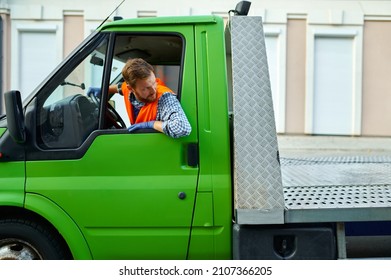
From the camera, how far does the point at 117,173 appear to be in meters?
3.44

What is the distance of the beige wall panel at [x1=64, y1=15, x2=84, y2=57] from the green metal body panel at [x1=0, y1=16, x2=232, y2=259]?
11776 millimetres

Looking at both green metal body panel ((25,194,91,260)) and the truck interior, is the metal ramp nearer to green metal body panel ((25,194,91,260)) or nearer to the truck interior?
the truck interior

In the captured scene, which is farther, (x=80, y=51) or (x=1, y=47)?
(x=1, y=47)

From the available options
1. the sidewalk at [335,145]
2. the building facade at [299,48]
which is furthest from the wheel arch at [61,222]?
the building facade at [299,48]

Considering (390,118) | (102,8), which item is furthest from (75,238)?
(390,118)

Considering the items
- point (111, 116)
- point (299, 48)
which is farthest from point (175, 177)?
point (299, 48)

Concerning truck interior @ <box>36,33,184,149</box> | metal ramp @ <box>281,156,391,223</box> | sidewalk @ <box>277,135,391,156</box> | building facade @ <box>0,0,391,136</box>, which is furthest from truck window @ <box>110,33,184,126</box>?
building facade @ <box>0,0,391,136</box>

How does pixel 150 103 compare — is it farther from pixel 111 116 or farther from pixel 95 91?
pixel 95 91

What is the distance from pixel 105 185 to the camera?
3428 mm

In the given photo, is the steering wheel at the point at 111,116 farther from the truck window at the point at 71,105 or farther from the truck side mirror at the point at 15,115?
the truck side mirror at the point at 15,115

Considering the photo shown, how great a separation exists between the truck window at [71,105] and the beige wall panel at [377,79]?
1256cm
